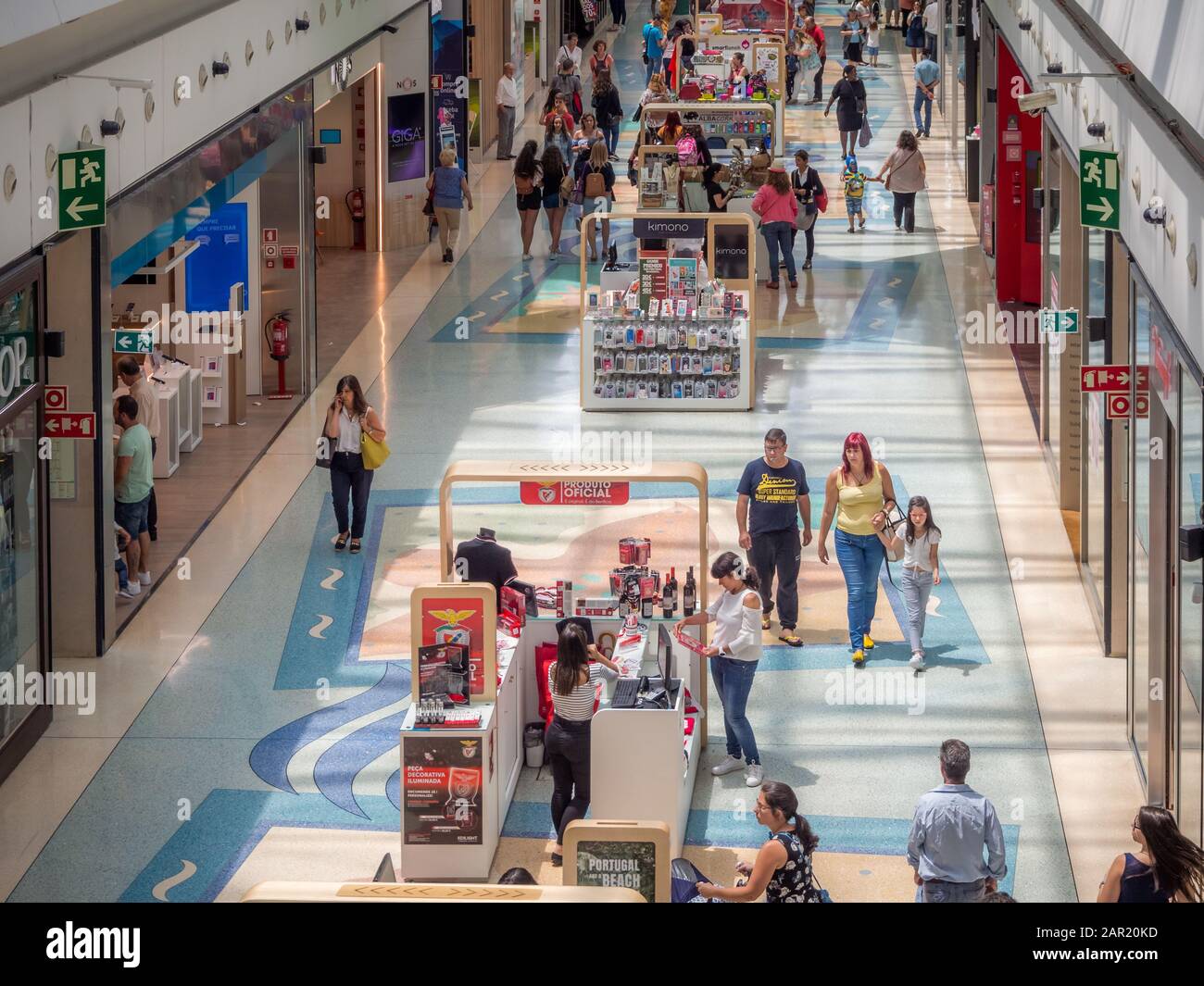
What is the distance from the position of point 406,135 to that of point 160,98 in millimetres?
11301

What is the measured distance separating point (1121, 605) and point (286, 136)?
908cm

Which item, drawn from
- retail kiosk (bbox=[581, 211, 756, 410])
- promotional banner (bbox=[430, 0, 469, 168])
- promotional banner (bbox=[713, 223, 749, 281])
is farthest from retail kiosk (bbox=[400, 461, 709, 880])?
promotional banner (bbox=[430, 0, 469, 168])

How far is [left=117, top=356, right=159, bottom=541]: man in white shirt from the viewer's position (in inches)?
485

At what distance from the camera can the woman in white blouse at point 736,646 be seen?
8859 millimetres

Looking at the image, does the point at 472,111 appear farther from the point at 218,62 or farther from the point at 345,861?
the point at 345,861

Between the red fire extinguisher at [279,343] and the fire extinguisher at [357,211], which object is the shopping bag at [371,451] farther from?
the fire extinguisher at [357,211]

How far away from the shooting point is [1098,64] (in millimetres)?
9789

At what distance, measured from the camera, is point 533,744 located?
9.28 metres

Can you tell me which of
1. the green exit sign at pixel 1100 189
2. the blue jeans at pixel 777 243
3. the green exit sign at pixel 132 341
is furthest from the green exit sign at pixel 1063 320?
the blue jeans at pixel 777 243

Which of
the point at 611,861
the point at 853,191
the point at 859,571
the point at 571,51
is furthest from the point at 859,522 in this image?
the point at 571,51

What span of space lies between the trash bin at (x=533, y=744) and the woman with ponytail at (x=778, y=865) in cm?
260

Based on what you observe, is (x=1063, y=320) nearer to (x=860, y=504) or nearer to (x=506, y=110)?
(x=860, y=504)
